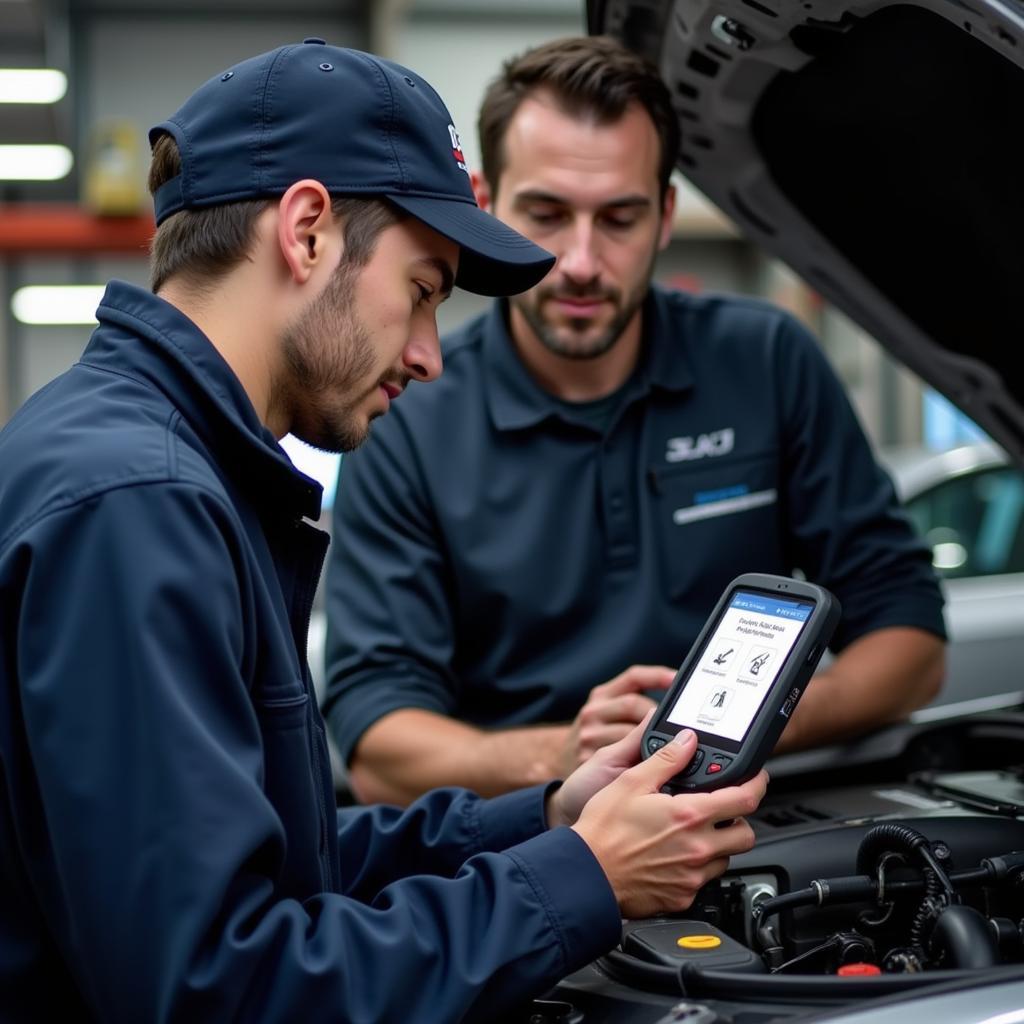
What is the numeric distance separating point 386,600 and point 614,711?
481 millimetres

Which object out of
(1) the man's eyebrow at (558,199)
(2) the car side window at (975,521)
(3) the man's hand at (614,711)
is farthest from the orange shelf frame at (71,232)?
(3) the man's hand at (614,711)

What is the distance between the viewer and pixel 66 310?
30.3 ft

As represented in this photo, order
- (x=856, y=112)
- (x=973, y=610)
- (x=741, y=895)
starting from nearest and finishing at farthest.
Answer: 1. (x=741, y=895)
2. (x=856, y=112)
3. (x=973, y=610)

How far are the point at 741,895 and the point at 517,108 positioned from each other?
121 centimetres

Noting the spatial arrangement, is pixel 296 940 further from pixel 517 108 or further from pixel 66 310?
pixel 66 310

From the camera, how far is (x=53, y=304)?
9211mm

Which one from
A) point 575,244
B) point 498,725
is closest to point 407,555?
point 498,725

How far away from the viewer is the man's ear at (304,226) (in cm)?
115

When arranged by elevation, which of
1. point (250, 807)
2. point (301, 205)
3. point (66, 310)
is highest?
point (301, 205)

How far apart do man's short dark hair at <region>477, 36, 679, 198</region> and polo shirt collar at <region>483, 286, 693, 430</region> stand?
8.8 inches

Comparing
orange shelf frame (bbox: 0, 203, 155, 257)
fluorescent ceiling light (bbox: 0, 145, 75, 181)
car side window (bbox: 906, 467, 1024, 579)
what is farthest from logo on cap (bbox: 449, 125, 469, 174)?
fluorescent ceiling light (bbox: 0, 145, 75, 181)

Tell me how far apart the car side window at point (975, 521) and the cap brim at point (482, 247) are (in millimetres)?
2800

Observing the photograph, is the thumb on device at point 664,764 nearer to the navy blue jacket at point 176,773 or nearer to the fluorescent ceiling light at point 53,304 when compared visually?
the navy blue jacket at point 176,773

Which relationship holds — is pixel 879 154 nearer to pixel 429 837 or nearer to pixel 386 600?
pixel 386 600
